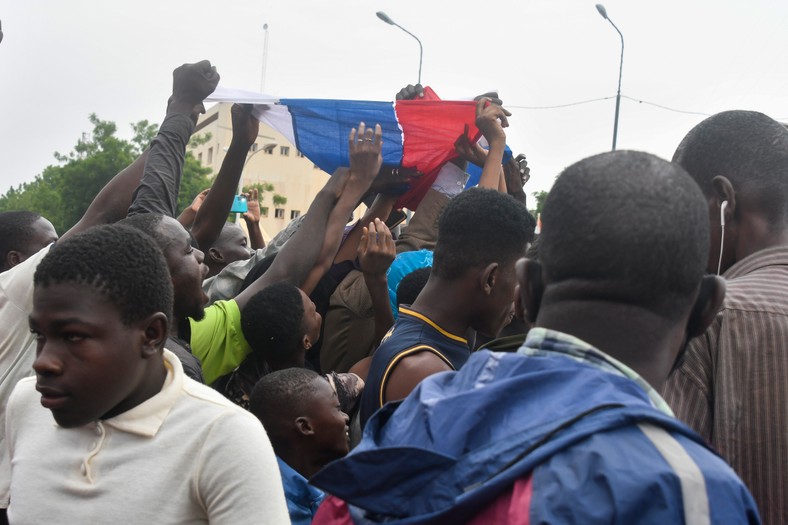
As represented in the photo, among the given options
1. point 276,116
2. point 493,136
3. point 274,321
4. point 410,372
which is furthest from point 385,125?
point 410,372

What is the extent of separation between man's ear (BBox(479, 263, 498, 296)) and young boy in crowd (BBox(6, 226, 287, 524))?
1240mm

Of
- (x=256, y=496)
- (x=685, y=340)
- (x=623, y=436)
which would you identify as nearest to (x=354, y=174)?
(x=256, y=496)

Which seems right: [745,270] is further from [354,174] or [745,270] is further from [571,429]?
[354,174]

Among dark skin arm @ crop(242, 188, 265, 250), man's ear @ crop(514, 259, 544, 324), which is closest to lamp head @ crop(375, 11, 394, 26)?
dark skin arm @ crop(242, 188, 265, 250)

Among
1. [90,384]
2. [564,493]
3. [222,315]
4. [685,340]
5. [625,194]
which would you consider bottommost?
[222,315]

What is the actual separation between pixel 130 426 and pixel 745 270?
1712mm

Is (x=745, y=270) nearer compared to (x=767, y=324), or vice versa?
(x=767, y=324)

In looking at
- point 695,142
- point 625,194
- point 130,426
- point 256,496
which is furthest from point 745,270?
point 130,426

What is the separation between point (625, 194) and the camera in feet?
5.15

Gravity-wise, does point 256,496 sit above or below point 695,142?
below

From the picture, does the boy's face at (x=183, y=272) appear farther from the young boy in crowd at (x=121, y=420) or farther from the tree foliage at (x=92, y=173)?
the tree foliage at (x=92, y=173)

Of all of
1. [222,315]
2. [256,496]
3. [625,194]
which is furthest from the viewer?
[222,315]

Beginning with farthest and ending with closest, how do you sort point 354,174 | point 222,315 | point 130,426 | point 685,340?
point 354,174 → point 222,315 → point 130,426 → point 685,340

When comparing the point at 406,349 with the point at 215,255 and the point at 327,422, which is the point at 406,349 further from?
the point at 215,255
